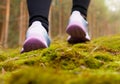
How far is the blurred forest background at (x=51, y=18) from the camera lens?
17.7 m

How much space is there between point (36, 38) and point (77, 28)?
1.04 feet

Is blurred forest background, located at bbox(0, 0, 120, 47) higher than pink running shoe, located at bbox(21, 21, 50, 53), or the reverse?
blurred forest background, located at bbox(0, 0, 120, 47)

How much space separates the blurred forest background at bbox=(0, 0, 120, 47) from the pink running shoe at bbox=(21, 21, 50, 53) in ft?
29.3

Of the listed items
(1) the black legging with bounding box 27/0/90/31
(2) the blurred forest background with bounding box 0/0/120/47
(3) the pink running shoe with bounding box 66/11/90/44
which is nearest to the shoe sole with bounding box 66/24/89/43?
(3) the pink running shoe with bounding box 66/11/90/44

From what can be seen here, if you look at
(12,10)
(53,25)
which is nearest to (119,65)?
(12,10)

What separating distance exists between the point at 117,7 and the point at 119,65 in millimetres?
45761

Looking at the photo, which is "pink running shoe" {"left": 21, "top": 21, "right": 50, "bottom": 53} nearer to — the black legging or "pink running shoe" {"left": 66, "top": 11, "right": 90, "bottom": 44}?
the black legging

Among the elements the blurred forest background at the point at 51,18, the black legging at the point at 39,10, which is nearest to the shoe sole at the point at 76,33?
the black legging at the point at 39,10

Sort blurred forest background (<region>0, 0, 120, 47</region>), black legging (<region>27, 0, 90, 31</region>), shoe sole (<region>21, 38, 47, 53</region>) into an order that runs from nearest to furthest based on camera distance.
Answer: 1. shoe sole (<region>21, 38, 47, 53</region>)
2. black legging (<region>27, 0, 90, 31</region>)
3. blurred forest background (<region>0, 0, 120, 47</region>)

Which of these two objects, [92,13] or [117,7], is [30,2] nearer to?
[92,13]

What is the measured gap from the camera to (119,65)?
4.42 ft

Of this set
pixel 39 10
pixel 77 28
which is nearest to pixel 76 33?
pixel 77 28

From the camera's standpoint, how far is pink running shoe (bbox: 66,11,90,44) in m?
1.99

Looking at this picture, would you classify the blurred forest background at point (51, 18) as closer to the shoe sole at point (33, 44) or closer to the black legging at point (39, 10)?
the black legging at point (39, 10)
